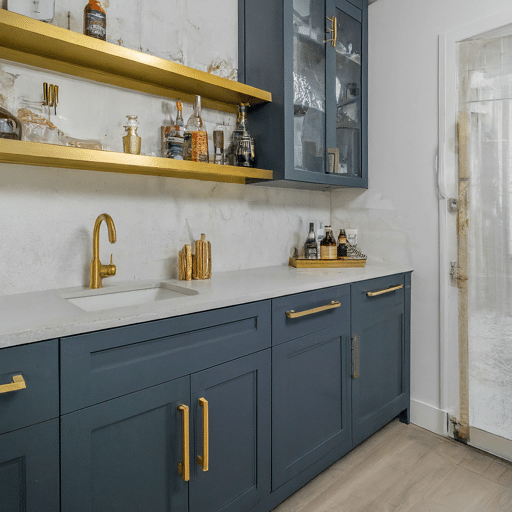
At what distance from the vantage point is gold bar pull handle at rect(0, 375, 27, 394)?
841 millimetres

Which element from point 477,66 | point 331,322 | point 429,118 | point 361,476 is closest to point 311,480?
point 361,476

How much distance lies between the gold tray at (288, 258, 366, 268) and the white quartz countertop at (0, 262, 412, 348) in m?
0.15

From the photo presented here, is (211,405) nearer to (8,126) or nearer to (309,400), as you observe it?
(309,400)

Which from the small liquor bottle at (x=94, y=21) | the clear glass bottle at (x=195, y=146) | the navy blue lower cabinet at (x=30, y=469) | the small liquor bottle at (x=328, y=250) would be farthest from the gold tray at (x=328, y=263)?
the navy blue lower cabinet at (x=30, y=469)

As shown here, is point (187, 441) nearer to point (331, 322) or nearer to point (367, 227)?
point (331, 322)

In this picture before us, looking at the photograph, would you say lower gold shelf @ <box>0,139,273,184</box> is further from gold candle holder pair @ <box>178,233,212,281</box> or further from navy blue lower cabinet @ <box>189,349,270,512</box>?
navy blue lower cabinet @ <box>189,349,270,512</box>

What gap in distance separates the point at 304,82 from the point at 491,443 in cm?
204

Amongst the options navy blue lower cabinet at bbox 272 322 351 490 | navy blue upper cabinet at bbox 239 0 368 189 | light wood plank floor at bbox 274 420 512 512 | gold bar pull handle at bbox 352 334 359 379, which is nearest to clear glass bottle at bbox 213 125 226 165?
navy blue upper cabinet at bbox 239 0 368 189

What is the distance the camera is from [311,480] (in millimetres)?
1747

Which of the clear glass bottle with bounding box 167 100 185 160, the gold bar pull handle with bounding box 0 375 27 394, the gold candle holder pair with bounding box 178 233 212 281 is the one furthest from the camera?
the gold candle holder pair with bounding box 178 233 212 281

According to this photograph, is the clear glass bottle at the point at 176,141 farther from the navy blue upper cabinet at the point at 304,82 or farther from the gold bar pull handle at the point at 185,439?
the gold bar pull handle at the point at 185,439

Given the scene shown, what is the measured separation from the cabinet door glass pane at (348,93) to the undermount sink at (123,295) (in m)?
1.20

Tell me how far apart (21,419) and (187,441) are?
1.55 ft

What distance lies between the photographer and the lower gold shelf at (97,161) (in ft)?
3.91
